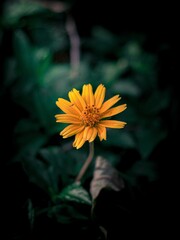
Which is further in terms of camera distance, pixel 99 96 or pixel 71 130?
pixel 99 96

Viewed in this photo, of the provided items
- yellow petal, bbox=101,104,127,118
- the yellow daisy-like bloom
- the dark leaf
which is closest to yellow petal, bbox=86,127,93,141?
the yellow daisy-like bloom

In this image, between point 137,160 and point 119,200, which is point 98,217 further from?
point 137,160

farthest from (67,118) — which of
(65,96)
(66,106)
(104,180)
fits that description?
(65,96)

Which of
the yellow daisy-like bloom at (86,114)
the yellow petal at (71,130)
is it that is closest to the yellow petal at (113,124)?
the yellow daisy-like bloom at (86,114)

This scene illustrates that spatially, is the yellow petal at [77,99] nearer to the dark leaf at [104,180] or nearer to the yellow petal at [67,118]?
the yellow petal at [67,118]

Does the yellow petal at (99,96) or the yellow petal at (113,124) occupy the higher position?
the yellow petal at (99,96)

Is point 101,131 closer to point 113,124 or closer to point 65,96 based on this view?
point 113,124

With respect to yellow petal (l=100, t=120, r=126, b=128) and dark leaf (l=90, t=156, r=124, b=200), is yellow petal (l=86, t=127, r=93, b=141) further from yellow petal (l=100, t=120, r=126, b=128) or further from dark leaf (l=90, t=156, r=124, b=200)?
dark leaf (l=90, t=156, r=124, b=200)
